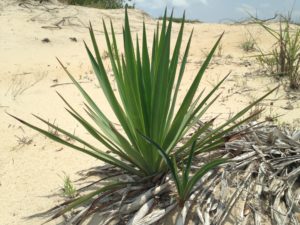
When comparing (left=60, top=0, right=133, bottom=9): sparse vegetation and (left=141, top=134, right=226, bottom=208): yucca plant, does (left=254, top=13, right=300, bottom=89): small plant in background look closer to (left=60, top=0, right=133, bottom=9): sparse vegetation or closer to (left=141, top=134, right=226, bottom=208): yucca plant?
(left=141, top=134, right=226, bottom=208): yucca plant

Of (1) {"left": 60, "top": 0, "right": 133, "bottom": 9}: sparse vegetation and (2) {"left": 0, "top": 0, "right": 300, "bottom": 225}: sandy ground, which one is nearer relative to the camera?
(2) {"left": 0, "top": 0, "right": 300, "bottom": 225}: sandy ground

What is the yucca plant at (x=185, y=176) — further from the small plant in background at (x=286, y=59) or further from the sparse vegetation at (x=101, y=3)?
the sparse vegetation at (x=101, y=3)

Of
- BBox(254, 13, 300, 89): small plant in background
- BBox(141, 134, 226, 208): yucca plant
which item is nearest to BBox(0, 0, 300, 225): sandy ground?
BBox(254, 13, 300, 89): small plant in background

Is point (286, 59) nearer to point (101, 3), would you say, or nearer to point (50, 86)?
point (50, 86)

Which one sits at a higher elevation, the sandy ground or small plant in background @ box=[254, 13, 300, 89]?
small plant in background @ box=[254, 13, 300, 89]

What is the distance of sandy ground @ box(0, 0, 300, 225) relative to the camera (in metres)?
2.09

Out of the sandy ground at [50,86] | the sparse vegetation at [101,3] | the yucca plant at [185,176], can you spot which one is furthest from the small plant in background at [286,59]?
the sparse vegetation at [101,3]

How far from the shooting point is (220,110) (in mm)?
2914

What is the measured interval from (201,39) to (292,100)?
355 cm

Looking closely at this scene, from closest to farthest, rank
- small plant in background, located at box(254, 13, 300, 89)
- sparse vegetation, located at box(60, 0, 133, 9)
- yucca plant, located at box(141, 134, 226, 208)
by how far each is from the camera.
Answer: yucca plant, located at box(141, 134, 226, 208) → small plant in background, located at box(254, 13, 300, 89) → sparse vegetation, located at box(60, 0, 133, 9)

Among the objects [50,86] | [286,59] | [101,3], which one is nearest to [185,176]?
[286,59]

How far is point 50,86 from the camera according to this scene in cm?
380

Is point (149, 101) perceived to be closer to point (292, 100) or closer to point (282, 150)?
point (282, 150)

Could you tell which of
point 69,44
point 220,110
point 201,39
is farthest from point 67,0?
point 220,110
